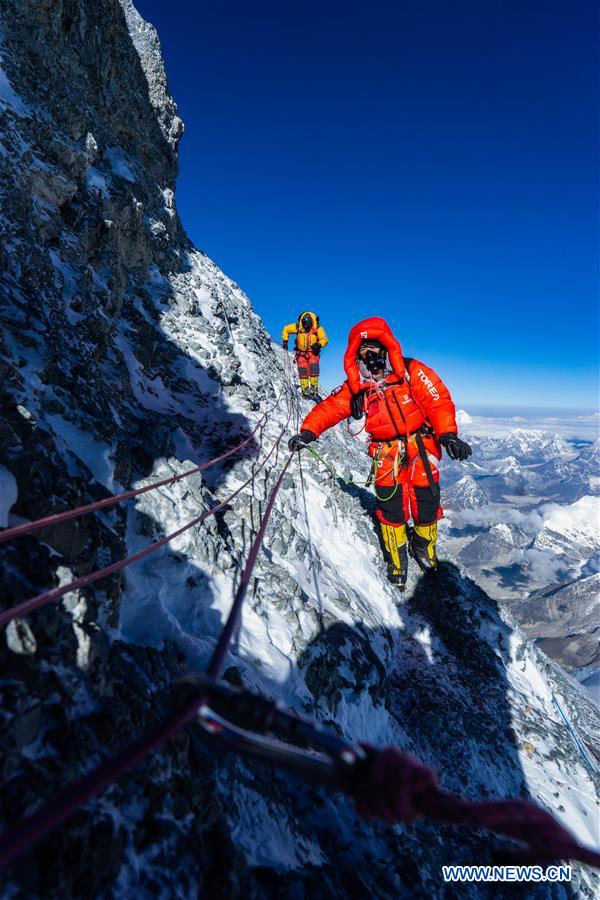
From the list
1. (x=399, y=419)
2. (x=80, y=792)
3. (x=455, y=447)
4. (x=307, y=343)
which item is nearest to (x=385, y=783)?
(x=80, y=792)

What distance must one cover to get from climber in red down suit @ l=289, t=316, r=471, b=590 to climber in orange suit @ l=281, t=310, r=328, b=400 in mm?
10462

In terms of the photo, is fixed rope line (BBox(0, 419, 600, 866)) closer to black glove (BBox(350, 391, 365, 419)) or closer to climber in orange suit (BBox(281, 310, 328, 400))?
black glove (BBox(350, 391, 365, 419))

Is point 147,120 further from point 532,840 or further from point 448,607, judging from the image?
point 532,840

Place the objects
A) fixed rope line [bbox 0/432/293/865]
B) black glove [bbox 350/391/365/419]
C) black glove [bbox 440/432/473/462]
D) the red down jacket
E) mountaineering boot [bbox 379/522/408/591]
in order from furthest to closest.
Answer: mountaineering boot [bbox 379/522/408/591] → black glove [bbox 350/391/365/419] → the red down jacket → black glove [bbox 440/432/473/462] → fixed rope line [bbox 0/432/293/865]

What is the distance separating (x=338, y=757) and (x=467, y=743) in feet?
23.3

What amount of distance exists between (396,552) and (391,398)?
3.68 meters

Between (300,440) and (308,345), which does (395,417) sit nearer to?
(300,440)

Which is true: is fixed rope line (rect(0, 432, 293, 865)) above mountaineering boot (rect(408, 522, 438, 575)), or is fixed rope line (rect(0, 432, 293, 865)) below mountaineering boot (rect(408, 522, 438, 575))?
above

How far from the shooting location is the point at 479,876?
16.5 feet

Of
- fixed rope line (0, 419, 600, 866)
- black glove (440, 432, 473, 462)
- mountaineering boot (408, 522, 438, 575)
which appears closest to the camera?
fixed rope line (0, 419, 600, 866)

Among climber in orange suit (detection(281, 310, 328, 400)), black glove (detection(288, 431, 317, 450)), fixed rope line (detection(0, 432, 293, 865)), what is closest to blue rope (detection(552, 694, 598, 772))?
black glove (detection(288, 431, 317, 450))

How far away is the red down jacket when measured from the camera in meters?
7.65

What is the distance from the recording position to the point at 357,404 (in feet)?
27.0

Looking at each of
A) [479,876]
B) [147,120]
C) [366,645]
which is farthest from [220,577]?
[147,120]
